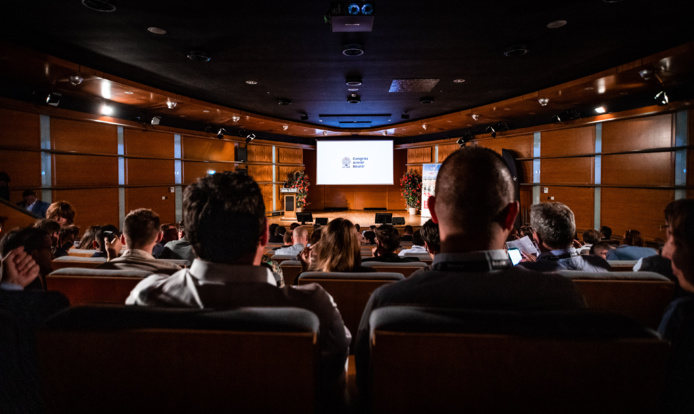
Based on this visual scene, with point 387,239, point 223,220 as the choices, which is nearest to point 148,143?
point 387,239

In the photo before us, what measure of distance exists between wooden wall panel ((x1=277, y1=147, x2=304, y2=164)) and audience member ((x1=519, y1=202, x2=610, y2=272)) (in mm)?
11573

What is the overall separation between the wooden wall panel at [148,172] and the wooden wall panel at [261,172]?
289 centimetres

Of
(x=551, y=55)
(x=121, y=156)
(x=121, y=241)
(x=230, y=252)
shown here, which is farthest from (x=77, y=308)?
(x=121, y=156)

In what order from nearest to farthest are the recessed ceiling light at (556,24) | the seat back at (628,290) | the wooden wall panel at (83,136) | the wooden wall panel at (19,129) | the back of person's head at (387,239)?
the seat back at (628,290), the back of person's head at (387,239), the recessed ceiling light at (556,24), the wooden wall panel at (19,129), the wooden wall panel at (83,136)

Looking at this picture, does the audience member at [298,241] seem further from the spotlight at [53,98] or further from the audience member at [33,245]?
the spotlight at [53,98]

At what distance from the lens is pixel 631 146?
7438 millimetres

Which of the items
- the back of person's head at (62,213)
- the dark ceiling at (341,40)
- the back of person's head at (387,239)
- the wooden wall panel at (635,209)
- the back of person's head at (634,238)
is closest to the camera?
the back of person's head at (387,239)

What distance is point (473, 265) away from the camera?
118cm

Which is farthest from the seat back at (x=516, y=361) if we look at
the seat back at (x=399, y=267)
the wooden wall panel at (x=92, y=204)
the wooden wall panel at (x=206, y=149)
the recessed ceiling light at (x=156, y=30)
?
the wooden wall panel at (x=206, y=149)

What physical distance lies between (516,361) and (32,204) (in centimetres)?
780

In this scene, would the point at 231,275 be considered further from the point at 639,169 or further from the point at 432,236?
the point at 639,169

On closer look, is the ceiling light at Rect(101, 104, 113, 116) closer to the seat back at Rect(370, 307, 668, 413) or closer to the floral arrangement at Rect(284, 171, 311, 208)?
the floral arrangement at Rect(284, 171, 311, 208)

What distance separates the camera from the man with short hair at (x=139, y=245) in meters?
2.37

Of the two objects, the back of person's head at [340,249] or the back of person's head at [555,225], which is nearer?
the back of person's head at [555,225]
